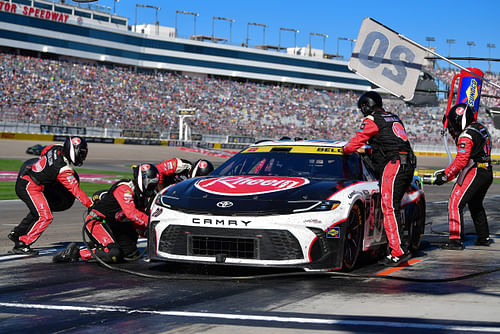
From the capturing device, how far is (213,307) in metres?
4.95

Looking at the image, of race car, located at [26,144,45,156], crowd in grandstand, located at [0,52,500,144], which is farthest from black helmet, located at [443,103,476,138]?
crowd in grandstand, located at [0,52,500,144]

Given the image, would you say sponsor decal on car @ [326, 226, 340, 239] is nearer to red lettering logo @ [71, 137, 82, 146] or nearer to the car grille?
the car grille

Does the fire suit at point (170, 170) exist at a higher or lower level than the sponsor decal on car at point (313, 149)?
lower

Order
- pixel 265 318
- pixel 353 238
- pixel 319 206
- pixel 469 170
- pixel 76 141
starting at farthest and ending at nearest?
pixel 469 170
pixel 76 141
pixel 353 238
pixel 319 206
pixel 265 318

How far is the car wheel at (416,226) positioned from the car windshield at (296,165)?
4.28 ft

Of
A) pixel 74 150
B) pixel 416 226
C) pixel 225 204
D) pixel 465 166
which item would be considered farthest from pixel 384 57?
pixel 225 204

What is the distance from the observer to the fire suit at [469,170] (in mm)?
8883

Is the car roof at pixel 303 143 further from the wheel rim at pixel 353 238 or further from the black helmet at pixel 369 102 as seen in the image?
the wheel rim at pixel 353 238

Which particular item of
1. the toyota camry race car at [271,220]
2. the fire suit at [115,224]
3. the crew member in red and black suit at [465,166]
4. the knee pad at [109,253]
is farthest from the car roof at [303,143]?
the knee pad at [109,253]

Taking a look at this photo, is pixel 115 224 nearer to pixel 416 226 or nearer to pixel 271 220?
pixel 271 220

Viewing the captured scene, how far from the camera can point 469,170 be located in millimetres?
9078

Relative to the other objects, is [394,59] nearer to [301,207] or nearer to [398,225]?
[398,225]

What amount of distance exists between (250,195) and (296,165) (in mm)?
1127

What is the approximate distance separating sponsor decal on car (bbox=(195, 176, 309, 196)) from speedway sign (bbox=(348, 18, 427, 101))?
4.33m
